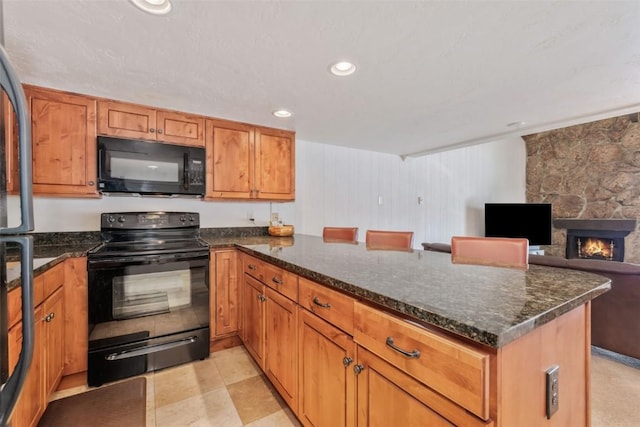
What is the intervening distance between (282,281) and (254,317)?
0.63m

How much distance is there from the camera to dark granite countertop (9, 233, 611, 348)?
74 cm

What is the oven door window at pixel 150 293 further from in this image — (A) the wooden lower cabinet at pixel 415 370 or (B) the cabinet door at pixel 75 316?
(A) the wooden lower cabinet at pixel 415 370

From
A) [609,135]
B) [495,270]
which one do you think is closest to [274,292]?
[495,270]

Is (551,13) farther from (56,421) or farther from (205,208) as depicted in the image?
(56,421)

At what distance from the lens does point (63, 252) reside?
195 cm

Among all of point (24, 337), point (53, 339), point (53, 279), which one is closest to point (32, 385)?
point (53, 339)

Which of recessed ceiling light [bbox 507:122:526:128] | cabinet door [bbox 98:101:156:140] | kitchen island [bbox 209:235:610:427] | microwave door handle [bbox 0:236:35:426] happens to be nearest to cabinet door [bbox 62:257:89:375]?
cabinet door [bbox 98:101:156:140]

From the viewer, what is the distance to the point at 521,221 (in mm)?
5219

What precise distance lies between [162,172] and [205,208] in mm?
623

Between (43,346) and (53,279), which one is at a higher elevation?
(53,279)

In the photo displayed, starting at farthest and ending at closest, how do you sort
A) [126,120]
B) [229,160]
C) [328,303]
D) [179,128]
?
[229,160]
[179,128]
[126,120]
[328,303]

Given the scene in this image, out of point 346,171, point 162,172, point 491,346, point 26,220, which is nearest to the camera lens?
point 491,346

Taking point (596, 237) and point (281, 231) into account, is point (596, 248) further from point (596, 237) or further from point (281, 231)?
point (281, 231)

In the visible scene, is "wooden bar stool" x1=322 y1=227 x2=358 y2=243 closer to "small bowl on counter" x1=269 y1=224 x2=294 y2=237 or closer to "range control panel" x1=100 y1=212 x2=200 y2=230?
"small bowl on counter" x1=269 y1=224 x2=294 y2=237
